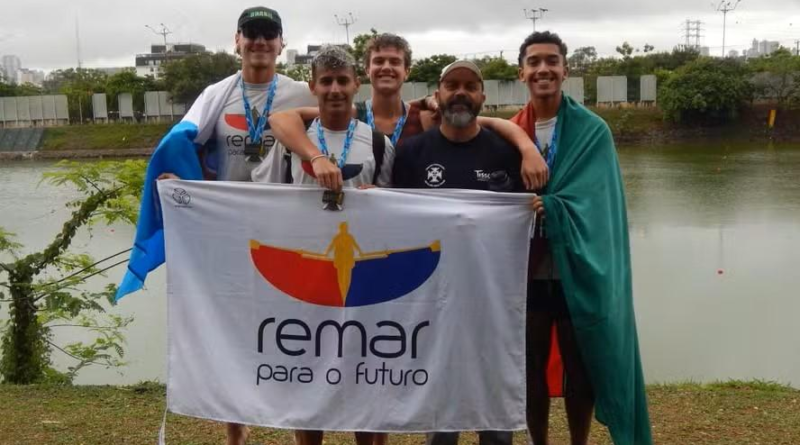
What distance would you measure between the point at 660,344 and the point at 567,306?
16.9 feet

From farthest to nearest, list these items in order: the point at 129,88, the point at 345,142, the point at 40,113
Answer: the point at 40,113
the point at 129,88
the point at 345,142

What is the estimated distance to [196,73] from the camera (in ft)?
130

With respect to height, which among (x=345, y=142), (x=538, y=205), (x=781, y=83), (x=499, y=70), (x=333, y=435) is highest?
(x=499, y=70)

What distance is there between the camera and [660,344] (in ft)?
25.5

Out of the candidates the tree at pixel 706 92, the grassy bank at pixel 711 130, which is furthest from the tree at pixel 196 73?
the tree at pixel 706 92

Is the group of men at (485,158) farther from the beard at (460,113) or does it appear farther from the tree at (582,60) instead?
the tree at (582,60)

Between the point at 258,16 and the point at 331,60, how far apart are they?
1.49ft

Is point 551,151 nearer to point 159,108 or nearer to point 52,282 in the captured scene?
point 52,282

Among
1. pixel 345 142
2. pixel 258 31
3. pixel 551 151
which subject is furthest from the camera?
pixel 258 31

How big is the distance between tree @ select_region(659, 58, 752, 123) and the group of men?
33744 millimetres

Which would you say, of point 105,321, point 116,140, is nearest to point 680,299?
point 105,321

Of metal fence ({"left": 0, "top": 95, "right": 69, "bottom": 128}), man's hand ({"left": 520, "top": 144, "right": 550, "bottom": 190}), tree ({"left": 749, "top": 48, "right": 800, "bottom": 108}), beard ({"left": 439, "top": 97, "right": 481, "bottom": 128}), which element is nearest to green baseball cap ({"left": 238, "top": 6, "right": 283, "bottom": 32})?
beard ({"left": 439, "top": 97, "right": 481, "bottom": 128})

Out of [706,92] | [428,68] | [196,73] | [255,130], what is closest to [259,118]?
[255,130]

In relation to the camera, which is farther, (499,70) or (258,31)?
(499,70)
